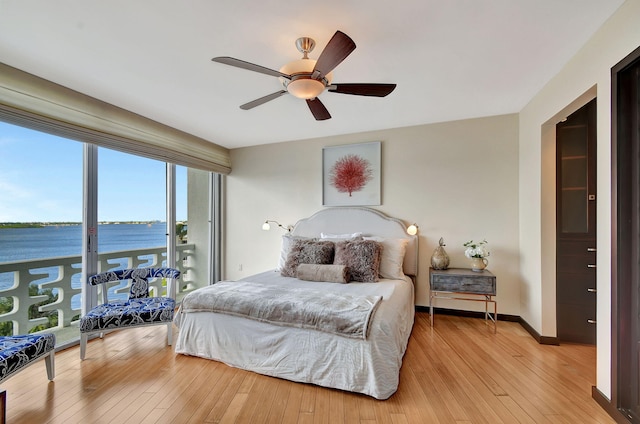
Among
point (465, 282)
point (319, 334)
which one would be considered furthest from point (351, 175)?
point (319, 334)

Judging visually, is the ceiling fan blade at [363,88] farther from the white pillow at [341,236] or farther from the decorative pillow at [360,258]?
the white pillow at [341,236]

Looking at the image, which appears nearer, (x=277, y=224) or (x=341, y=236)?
(x=341, y=236)

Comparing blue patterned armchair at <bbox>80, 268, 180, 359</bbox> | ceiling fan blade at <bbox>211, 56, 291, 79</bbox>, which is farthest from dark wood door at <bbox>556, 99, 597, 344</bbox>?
blue patterned armchair at <bbox>80, 268, 180, 359</bbox>

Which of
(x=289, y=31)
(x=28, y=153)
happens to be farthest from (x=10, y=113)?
(x=289, y=31)

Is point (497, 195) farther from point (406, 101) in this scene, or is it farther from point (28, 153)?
point (28, 153)

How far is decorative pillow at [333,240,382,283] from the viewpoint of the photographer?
118 inches

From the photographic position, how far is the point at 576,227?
2.75m

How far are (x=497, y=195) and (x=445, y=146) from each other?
886mm

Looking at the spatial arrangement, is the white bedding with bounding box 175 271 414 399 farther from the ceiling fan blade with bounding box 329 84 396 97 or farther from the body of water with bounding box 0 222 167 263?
the ceiling fan blade with bounding box 329 84 396 97

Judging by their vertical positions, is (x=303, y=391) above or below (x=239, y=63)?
below

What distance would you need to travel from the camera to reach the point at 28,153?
2.56 metres

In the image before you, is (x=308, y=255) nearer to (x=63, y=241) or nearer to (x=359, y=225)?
(x=359, y=225)

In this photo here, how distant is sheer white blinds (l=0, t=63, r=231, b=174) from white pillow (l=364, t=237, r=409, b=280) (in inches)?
119

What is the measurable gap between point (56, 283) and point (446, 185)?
4.59 metres
